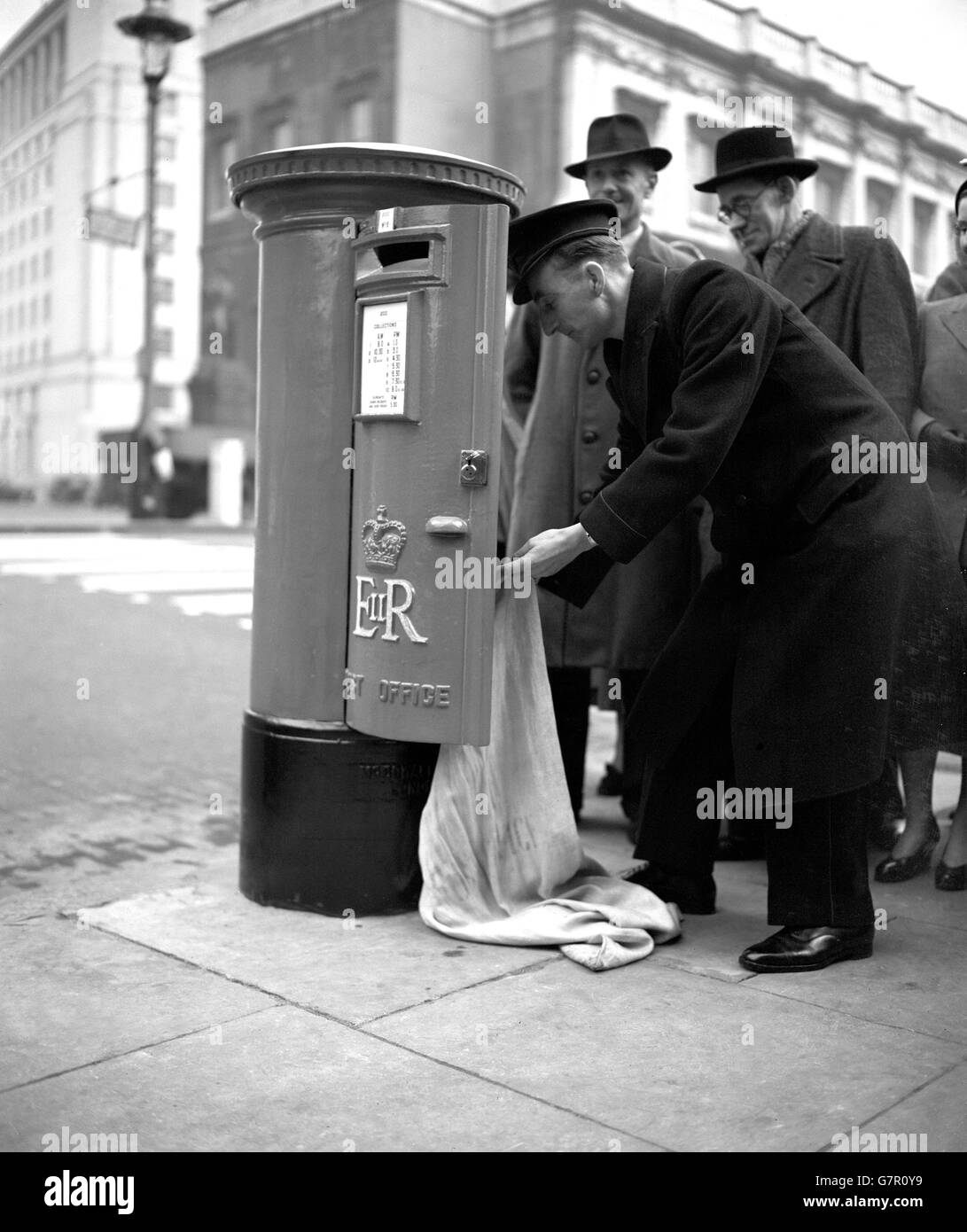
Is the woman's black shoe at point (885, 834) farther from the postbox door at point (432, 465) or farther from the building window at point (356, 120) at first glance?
the building window at point (356, 120)

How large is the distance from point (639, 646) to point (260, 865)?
137 cm

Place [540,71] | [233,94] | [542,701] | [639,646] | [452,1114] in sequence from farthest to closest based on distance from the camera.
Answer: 1. [233,94]
2. [540,71]
3. [639,646]
4. [542,701]
5. [452,1114]

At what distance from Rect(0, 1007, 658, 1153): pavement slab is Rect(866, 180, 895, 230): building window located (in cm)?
1513

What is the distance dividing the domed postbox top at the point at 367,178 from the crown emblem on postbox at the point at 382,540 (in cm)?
80

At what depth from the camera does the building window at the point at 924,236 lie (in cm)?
1507

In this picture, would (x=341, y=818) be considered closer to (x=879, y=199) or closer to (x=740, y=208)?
(x=740, y=208)

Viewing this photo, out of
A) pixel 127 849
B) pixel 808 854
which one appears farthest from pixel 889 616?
pixel 127 849

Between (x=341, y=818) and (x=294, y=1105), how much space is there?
1.19 metres

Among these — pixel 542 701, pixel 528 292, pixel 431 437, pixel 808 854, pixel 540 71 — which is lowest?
pixel 808 854

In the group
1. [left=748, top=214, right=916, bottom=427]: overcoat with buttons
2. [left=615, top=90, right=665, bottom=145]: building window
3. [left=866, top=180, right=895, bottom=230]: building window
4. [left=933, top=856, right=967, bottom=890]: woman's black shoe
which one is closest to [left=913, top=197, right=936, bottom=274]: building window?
[left=866, top=180, right=895, bottom=230]: building window

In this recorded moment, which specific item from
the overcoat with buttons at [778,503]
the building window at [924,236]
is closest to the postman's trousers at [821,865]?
the overcoat with buttons at [778,503]

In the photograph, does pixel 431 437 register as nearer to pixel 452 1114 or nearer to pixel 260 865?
pixel 260 865

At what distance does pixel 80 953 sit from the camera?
3279 millimetres

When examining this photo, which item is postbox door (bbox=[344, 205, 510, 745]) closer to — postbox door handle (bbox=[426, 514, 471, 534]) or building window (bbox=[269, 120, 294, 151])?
postbox door handle (bbox=[426, 514, 471, 534])
